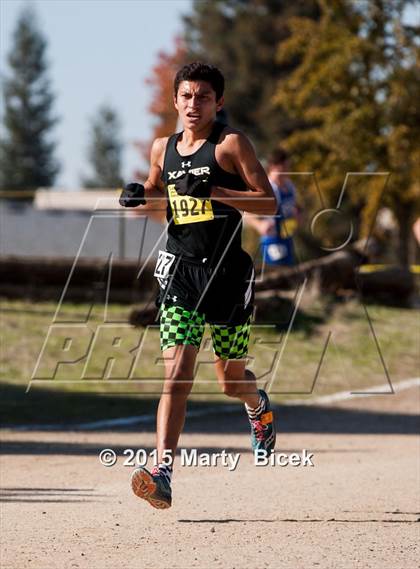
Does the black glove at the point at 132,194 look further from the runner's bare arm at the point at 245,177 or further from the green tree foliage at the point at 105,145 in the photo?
the green tree foliage at the point at 105,145

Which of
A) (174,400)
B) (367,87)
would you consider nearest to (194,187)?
(174,400)

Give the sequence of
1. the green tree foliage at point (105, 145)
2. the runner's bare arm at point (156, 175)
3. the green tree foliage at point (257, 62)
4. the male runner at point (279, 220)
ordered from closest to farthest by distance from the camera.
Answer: the runner's bare arm at point (156, 175), the male runner at point (279, 220), the green tree foliage at point (257, 62), the green tree foliage at point (105, 145)

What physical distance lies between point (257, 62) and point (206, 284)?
47955 millimetres

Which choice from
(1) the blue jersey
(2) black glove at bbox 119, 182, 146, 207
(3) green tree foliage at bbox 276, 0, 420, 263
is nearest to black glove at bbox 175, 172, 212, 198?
(2) black glove at bbox 119, 182, 146, 207

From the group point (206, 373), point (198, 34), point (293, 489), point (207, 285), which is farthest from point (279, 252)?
point (198, 34)

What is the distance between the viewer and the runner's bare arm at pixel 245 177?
271 inches

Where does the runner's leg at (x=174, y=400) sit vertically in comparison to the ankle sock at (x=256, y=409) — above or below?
above

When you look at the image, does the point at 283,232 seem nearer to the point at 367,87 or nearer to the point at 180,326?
the point at 180,326

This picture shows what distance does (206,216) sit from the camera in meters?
6.94

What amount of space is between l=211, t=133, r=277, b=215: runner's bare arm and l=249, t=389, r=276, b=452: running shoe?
1597 millimetres

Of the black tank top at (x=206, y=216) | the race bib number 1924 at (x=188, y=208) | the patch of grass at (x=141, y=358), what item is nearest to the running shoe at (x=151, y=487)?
the black tank top at (x=206, y=216)

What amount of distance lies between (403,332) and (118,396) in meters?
5.44

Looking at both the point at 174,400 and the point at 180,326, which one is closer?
the point at 174,400

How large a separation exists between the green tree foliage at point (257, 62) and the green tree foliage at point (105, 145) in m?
57.0
